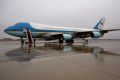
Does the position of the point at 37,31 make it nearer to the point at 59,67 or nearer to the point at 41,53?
the point at 41,53

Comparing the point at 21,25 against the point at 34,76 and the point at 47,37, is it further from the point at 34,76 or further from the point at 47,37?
the point at 34,76

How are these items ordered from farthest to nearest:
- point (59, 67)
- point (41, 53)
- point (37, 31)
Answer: point (37, 31) < point (41, 53) < point (59, 67)

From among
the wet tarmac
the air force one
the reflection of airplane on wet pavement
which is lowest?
the reflection of airplane on wet pavement

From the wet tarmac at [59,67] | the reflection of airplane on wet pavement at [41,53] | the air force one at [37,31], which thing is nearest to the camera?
the wet tarmac at [59,67]

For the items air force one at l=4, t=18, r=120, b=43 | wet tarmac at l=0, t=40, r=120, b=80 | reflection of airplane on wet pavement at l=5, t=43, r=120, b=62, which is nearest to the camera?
wet tarmac at l=0, t=40, r=120, b=80

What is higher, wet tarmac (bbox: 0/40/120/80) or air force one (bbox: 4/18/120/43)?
air force one (bbox: 4/18/120/43)

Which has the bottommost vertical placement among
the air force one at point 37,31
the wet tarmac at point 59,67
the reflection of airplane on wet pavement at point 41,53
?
the reflection of airplane on wet pavement at point 41,53

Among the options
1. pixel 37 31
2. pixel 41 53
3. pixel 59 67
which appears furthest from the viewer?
pixel 37 31

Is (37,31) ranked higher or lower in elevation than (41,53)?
higher

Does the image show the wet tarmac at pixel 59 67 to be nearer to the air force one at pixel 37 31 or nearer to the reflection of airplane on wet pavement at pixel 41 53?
the reflection of airplane on wet pavement at pixel 41 53

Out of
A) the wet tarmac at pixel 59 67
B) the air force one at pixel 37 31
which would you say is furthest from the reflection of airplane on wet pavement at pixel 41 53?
the air force one at pixel 37 31

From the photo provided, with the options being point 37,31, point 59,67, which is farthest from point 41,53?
point 37,31

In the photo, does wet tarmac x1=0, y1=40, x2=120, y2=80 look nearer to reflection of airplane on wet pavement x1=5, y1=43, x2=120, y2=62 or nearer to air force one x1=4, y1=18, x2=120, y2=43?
reflection of airplane on wet pavement x1=5, y1=43, x2=120, y2=62

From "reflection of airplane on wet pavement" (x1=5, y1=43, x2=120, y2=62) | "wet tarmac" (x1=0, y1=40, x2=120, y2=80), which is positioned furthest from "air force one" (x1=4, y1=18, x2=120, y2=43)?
"wet tarmac" (x1=0, y1=40, x2=120, y2=80)
